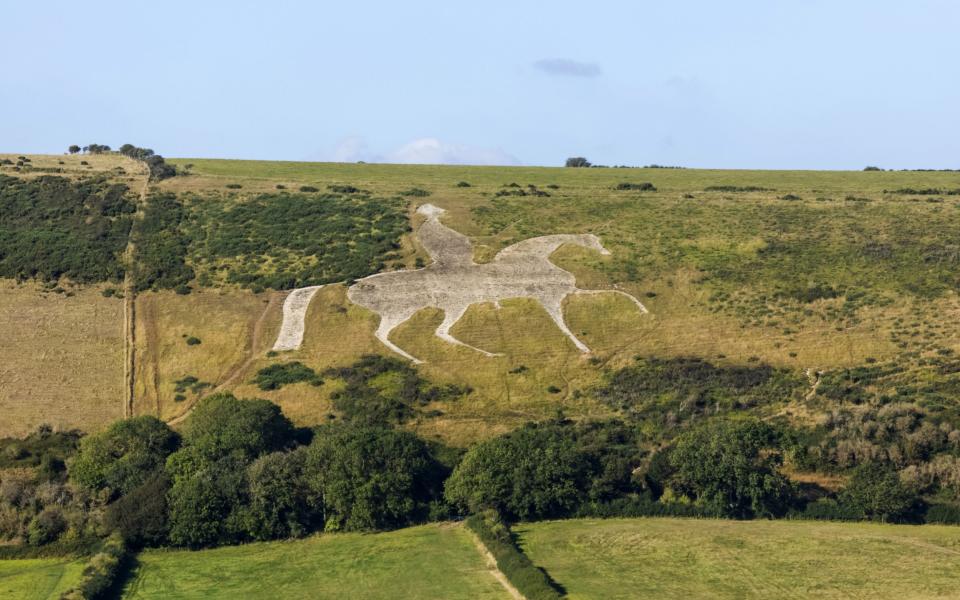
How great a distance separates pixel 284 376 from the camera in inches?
2884

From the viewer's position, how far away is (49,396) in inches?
2840

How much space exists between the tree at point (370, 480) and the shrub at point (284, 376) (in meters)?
12.2

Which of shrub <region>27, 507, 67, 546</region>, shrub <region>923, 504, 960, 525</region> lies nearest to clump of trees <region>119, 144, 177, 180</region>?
shrub <region>27, 507, 67, 546</region>

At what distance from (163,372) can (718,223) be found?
4827cm

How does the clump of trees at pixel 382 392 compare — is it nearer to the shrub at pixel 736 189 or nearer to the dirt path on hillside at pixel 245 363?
the dirt path on hillside at pixel 245 363

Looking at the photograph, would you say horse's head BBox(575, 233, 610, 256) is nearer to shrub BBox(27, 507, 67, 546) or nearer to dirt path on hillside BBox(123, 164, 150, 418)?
dirt path on hillside BBox(123, 164, 150, 418)

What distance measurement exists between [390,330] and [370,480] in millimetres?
22386

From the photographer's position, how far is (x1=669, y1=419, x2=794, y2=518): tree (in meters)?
→ 57.2

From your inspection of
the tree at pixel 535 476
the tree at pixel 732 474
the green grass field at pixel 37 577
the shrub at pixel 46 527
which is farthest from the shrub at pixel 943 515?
the shrub at pixel 46 527

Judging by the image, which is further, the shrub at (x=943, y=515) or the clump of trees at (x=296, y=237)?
the clump of trees at (x=296, y=237)

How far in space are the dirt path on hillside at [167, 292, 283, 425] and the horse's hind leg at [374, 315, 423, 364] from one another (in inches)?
321

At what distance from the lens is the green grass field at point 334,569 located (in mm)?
48688

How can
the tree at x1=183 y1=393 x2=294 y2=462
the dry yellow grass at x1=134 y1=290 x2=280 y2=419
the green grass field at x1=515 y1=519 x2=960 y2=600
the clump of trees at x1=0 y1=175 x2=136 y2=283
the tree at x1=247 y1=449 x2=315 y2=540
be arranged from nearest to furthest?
the green grass field at x1=515 y1=519 x2=960 y2=600
the tree at x1=247 y1=449 x2=315 y2=540
the tree at x1=183 y1=393 x2=294 y2=462
the dry yellow grass at x1=134 y1=290 x2=280 y2=419
the clump of trees at x1=0 y1=175 x2=136 y2=283

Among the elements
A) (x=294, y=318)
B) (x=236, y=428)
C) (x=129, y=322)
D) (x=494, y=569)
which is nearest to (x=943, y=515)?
(x=494, y=569)
